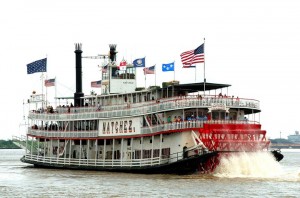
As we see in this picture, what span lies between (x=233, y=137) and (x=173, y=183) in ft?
23.3

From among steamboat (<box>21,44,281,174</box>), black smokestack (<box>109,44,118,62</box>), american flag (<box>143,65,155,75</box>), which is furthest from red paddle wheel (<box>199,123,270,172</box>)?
black smokestack (<box>109,44,118,62</box>)

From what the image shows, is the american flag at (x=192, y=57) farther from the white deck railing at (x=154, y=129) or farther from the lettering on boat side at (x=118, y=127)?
the lettering on boat side at (x=118, y=127)

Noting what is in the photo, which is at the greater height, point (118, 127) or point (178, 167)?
point (118, 127)

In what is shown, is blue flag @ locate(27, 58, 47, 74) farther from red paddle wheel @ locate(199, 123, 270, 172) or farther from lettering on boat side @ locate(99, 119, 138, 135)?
red paddle wheel @ locate(199, 123, 270, 172)

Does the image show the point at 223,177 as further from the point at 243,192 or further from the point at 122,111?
the point at 122,111

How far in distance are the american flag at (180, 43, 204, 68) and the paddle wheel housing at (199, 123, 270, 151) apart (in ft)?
16.0

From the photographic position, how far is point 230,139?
145 feet

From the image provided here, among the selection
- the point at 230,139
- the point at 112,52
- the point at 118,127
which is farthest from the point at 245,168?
the point at 112,52

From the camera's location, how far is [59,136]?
55.1m

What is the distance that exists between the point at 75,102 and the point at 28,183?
18354mm

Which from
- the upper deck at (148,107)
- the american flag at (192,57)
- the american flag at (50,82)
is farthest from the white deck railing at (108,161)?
the american flag at (50,82)

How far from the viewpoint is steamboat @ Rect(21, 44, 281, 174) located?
4397cm

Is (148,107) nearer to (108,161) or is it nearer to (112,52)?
(108,161)

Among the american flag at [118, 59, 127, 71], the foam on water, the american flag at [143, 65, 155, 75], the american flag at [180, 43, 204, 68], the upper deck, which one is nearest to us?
the foam on water
